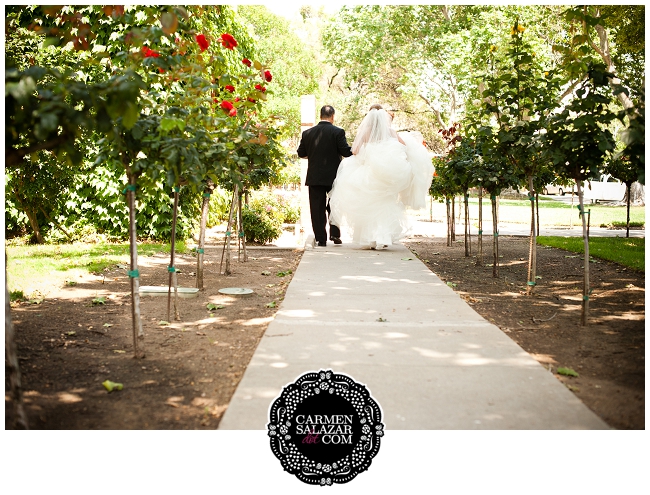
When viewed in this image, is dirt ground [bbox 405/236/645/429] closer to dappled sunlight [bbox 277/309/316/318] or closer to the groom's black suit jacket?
dappled sunlight [bbox 277/309/316/318]

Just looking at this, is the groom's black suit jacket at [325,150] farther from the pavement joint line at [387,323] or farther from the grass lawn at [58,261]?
the pavement joint line at [387,323]

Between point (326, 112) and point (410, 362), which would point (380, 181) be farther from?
point (410, 362)

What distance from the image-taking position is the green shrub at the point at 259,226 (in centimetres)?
1159

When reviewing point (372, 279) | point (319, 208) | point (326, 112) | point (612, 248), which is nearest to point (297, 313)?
point (372, 279)

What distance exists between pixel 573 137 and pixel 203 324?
11.7 ft

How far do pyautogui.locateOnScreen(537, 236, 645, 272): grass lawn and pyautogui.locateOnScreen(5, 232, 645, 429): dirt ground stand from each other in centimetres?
109

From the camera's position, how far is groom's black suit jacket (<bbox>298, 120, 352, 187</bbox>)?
9.95 m

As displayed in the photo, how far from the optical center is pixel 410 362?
13.3 ft

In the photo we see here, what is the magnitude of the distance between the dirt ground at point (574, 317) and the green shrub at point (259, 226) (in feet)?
9.87

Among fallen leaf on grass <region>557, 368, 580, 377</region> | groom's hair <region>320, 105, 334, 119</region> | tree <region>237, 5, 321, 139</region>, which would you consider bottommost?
fallen leaf on grass <region>557, 368, 580, 377</region>

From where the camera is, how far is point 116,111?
2699mm

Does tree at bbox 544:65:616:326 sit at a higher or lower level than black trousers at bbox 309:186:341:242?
higher

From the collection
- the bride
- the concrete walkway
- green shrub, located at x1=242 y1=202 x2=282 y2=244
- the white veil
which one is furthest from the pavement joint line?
green shrub, located at x1=242 y1=202 x2=282 y2=244

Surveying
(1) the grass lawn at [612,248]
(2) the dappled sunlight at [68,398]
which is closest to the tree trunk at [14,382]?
(2) the dappled sunlight at [68,398]
